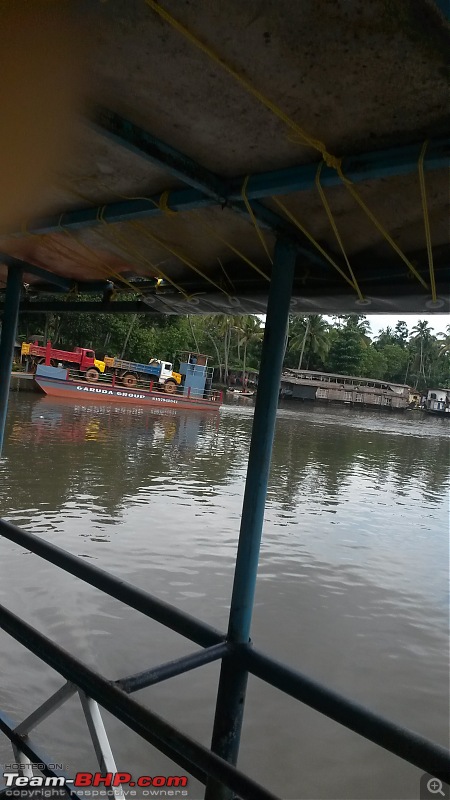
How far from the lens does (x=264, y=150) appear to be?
1.58m

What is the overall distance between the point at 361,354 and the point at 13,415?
40.9 meters

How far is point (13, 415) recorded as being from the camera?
57.0ft

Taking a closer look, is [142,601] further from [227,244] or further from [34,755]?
[227,244]

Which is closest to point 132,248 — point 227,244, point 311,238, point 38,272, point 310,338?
point 227,244

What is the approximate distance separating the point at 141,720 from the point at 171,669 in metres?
0.40

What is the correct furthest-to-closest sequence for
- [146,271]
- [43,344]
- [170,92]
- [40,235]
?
1. [43,344]
2. [146,271]
3. [40,235]
4. [170,92]

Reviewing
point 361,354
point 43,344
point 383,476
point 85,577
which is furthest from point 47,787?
point 361,354

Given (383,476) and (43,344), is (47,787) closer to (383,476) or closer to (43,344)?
(383,476)

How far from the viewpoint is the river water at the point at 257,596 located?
153 inches

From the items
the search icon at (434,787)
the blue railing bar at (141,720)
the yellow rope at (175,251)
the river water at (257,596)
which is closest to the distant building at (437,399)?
the river water at (257,596)

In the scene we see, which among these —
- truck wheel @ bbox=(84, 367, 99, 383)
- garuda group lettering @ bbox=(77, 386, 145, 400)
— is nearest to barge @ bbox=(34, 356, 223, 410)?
garuda group lettering @ bbox=(77, 386, 145, 400)

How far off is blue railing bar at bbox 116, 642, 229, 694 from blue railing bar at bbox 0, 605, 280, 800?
121mm

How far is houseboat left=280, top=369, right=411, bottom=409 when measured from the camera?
45.2 meters

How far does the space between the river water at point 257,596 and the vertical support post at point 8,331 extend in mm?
2086
